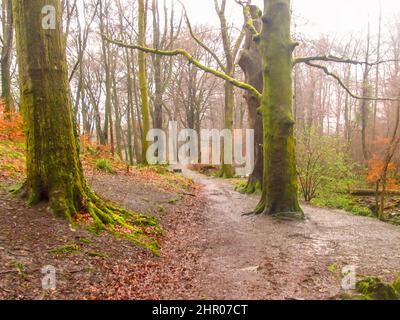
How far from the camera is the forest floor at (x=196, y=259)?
4.24 meters

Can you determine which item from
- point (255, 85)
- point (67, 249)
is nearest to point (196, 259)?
point (67, 249)

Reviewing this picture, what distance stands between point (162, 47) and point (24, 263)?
65.7ft

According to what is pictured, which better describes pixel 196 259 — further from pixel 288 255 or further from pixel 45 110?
pixel 45 110

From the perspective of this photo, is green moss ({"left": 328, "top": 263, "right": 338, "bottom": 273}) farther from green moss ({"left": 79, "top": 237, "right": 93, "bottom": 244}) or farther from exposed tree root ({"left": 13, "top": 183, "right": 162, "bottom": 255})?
green moss ({"left": 79, "top": 237, "right": 93, "bottom": 244})

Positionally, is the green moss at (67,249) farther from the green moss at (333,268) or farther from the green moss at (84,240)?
the green moss at (333,268)

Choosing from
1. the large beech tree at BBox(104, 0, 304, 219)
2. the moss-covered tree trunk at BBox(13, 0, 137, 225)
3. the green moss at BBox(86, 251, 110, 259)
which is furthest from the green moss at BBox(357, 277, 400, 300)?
the large beech tree at BBox(104, 0, 304, 219)

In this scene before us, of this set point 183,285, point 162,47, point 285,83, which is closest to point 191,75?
point 162,47

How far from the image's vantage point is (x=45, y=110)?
5816mm

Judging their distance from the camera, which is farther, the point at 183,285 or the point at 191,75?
the point at 191,75

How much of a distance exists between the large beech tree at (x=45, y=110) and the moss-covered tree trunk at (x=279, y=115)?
4.51m

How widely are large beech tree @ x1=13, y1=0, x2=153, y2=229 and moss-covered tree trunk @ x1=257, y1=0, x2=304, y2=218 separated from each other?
4.51 metres
